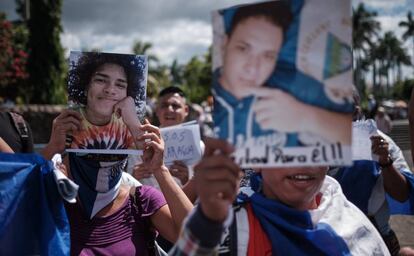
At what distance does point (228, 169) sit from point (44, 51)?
30.1m

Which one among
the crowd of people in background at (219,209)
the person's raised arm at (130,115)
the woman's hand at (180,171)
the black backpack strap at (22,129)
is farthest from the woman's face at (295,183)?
the black backpack strap at (22,129)

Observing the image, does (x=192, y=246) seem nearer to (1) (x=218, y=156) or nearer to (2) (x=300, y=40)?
(1) (x=218, y=156)

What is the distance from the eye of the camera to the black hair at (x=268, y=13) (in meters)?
1.36

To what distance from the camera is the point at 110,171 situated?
237 cm

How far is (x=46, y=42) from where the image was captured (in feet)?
95.5

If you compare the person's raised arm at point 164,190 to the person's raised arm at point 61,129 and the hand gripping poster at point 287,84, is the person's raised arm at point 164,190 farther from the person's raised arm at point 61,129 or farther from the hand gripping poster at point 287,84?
the hand gripping poster at point 287,84

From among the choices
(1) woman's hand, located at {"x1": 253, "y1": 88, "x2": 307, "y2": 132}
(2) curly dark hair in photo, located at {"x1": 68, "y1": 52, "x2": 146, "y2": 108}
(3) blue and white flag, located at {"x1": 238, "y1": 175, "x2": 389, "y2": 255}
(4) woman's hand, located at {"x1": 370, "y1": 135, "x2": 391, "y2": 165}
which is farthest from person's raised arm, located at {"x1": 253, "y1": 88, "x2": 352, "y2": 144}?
(4) woman's hand, located at {"x1": 370, "y1": 135, "x2": 391, "y2": 165}

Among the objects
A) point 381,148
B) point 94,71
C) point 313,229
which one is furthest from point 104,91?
point 381,148

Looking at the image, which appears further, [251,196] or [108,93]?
[108,93]

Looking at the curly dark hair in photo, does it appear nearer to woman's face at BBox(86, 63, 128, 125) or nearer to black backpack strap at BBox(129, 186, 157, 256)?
woman's face at BBox(86, 63, 128, 125)

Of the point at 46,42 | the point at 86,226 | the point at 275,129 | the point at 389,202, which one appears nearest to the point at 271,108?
the point at 275,129

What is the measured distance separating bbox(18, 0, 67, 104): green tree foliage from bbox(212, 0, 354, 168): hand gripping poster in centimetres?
2845

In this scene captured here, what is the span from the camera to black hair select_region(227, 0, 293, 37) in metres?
1.36

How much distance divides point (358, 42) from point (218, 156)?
70.8 meters
